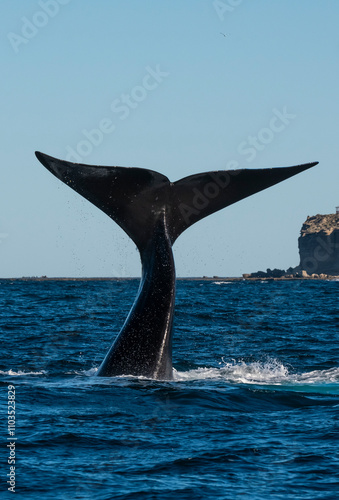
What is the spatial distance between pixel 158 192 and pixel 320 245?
507ft

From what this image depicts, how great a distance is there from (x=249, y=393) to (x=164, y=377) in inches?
45.6

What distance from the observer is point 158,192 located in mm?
10062

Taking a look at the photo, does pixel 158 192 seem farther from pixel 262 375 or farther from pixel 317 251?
pixel 317 251

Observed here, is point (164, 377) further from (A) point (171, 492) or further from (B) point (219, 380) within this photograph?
(A) point (171, 492)

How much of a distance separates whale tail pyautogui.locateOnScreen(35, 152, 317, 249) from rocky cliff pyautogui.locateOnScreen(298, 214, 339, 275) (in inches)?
5907

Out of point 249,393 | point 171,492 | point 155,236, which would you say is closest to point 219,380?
point 249,393

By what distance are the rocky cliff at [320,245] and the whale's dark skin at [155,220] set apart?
15002cm

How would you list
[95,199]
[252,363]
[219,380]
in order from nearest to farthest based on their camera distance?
1. [95,199]
2. [219,380]
3. [252,363]

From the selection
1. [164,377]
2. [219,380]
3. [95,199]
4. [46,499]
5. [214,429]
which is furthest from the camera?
[219,380]

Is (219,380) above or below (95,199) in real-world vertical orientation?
below

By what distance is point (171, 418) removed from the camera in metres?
8.59

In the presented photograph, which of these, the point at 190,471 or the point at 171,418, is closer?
the point at 190,471

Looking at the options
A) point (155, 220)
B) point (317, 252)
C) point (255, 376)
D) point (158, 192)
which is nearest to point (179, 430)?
point (155, 220)

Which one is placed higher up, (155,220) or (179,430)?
(155,220)
